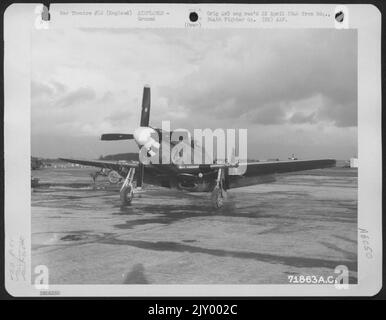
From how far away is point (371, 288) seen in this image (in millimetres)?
3400

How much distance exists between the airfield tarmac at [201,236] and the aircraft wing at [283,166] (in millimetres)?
91

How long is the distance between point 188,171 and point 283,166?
4.35ft

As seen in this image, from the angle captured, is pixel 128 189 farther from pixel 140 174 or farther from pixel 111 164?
pixel 111 164

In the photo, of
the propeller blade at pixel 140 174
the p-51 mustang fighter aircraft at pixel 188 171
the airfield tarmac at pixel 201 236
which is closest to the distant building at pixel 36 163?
the airfield tarmac at pixel 201 236

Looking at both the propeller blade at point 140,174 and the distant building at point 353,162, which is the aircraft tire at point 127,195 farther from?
the distant building at point 353,162

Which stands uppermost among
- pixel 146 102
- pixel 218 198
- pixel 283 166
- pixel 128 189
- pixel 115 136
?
pixel 146 102

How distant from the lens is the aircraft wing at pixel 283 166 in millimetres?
3802

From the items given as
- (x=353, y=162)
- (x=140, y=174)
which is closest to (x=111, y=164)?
(x=140, y=174)

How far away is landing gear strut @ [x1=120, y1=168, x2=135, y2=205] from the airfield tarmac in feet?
0.31

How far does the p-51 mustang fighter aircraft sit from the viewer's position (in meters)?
3.79

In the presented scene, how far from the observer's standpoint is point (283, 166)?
13.4 ft
